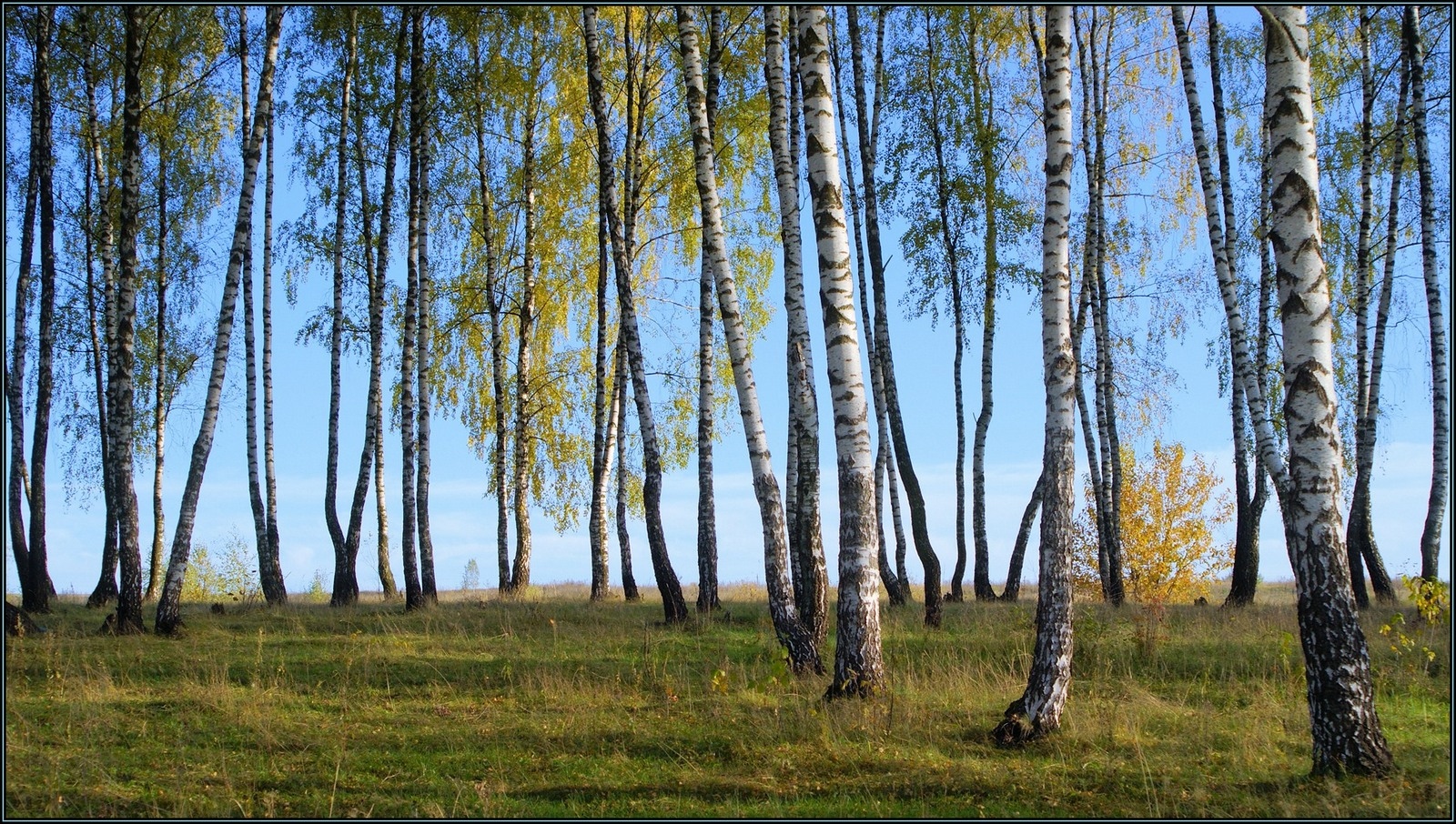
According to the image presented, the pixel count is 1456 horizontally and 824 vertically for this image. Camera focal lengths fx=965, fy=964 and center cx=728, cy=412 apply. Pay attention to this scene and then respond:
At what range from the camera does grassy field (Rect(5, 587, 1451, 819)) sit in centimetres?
584

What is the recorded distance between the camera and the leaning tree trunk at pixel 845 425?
7707 mm

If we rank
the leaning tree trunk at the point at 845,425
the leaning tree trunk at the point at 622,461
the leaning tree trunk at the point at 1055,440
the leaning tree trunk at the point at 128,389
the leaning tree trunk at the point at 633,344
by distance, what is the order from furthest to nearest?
the leaning tree trunk at the point at 622,461 → the leaning tree trunk at the point at 633,344 → the leaning tree trunk at the point at 128,389 → the leaning tree trunk at the point at 845,425 → the leaning tree trunk at the point at 1055,440

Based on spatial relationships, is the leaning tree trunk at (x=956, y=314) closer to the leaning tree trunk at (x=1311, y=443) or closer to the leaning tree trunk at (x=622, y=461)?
the leaning tree trunk at (x=622, y=461)

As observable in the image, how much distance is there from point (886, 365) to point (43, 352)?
1257 centimetres

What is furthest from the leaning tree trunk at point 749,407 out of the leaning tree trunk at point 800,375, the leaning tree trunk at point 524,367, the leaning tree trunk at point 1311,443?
the leaning tree trunk at point 524,367

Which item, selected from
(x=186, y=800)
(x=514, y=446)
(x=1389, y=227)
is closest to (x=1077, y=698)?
(x=186, y=800)

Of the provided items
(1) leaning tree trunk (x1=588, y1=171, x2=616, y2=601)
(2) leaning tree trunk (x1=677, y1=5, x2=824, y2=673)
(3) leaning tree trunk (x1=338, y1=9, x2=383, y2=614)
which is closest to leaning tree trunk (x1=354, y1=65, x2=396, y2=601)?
(3) leaning tree trunk (x1=338, y1=9, x2=383, y2=614)

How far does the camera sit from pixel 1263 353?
15.3 metres

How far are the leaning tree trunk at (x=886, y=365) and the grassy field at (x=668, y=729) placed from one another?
69.4 inches

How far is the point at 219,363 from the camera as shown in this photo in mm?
11883

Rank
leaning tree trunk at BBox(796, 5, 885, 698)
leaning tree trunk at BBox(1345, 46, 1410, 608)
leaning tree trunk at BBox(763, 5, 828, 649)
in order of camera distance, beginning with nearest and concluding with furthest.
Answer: leaning tree trunk at BBox(796, 5, 885, 698)
leaning tree trunk at BBox(763, 5, 828, 649)
leaning tree trunk at BBox(1345, 46, 1410, 608)

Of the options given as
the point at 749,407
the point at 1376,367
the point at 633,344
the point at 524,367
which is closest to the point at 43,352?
the point at 524,367

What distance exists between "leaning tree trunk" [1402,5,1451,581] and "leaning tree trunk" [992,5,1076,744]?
8.74 m

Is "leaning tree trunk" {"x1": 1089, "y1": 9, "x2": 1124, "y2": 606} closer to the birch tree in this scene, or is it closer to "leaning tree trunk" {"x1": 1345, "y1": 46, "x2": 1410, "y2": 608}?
"leaning tree trunk" {"x1": 1345, "y1": 46, "x2": 1410, "y2": 608}
